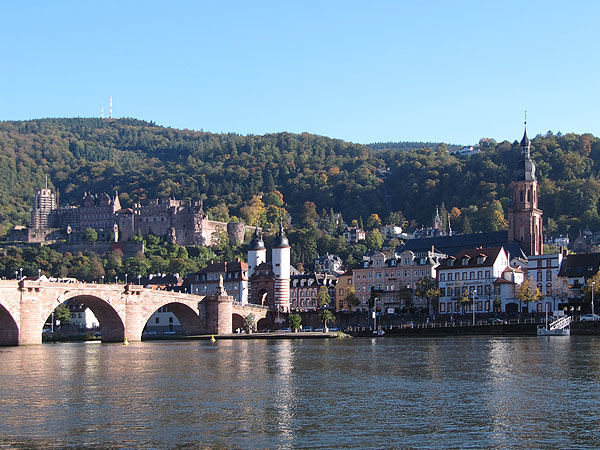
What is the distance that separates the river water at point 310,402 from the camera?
30.0m

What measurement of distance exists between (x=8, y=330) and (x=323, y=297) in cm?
5194

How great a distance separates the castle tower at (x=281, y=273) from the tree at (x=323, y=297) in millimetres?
3936

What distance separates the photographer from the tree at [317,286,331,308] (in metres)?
Answer: 125

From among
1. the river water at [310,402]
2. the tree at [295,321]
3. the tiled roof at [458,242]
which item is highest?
the tiled roof at [458,242]

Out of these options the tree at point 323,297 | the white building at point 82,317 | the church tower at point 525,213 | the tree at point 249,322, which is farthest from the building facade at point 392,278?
the white building at point 82,317

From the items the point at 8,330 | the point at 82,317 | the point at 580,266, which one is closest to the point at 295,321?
the point at 580,266

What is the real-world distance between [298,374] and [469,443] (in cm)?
2168

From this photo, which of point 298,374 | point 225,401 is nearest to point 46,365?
point 298,374

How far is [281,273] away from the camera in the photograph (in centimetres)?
12488

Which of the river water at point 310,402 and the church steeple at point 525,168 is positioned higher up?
the church steeple at point 525,168

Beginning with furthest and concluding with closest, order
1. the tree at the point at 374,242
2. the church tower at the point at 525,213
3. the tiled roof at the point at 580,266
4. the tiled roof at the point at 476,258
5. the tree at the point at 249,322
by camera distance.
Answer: the tree at the point at 374,242 < the church tower at the point at 525,213 < the tree at the point at 249,322 < the tiled roof at the point at 476,258 < the tiled roof at the point at 580,266

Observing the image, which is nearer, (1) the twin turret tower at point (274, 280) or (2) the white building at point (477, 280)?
(2) the white building at point (477, 280)

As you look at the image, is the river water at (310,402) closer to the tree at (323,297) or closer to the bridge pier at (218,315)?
the bridge pier at (218,315)

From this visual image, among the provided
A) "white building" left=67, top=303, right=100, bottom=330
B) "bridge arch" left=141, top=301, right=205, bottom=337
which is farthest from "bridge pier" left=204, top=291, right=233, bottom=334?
"white building" left=67, top=303, right=100, bottom=330
